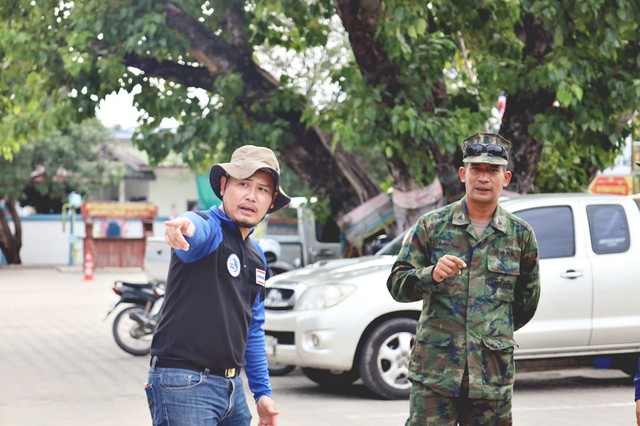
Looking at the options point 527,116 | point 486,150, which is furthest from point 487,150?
point 527,116

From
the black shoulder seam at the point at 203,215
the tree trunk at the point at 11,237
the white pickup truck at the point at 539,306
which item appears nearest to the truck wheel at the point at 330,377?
the white pickup truck at the point at 539,306

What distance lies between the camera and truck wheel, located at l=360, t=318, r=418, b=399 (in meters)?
9.98

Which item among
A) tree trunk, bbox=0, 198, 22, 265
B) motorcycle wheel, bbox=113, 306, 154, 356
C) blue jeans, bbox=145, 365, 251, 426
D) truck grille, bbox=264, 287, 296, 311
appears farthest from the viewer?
tree trunk, bbox=0, 198, 22, 265

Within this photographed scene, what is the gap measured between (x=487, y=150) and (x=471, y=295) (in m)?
0.57

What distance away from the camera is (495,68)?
12992mm

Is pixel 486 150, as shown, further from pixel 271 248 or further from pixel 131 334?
pixel 271 248

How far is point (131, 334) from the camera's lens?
13.4 metres

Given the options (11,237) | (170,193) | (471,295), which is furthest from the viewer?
(170,193)

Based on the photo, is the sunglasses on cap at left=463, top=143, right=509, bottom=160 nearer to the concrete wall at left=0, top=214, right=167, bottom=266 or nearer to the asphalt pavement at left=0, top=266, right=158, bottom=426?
the asphalt pavement at left=0, top=266, right=158, bottom=426

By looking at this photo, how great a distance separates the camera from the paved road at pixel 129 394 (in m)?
9.27

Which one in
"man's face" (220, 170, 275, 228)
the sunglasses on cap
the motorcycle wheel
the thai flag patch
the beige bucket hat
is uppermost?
the sunglasses on cap

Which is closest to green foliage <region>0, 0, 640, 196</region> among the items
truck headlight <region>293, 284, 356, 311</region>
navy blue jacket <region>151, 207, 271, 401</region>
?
truck headlight <region>293, 284, 356, 311</region>

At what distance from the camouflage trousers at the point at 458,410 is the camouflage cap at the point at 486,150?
0.84 metres

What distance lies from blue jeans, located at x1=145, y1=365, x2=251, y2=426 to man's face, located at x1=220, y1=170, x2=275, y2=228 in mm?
559
